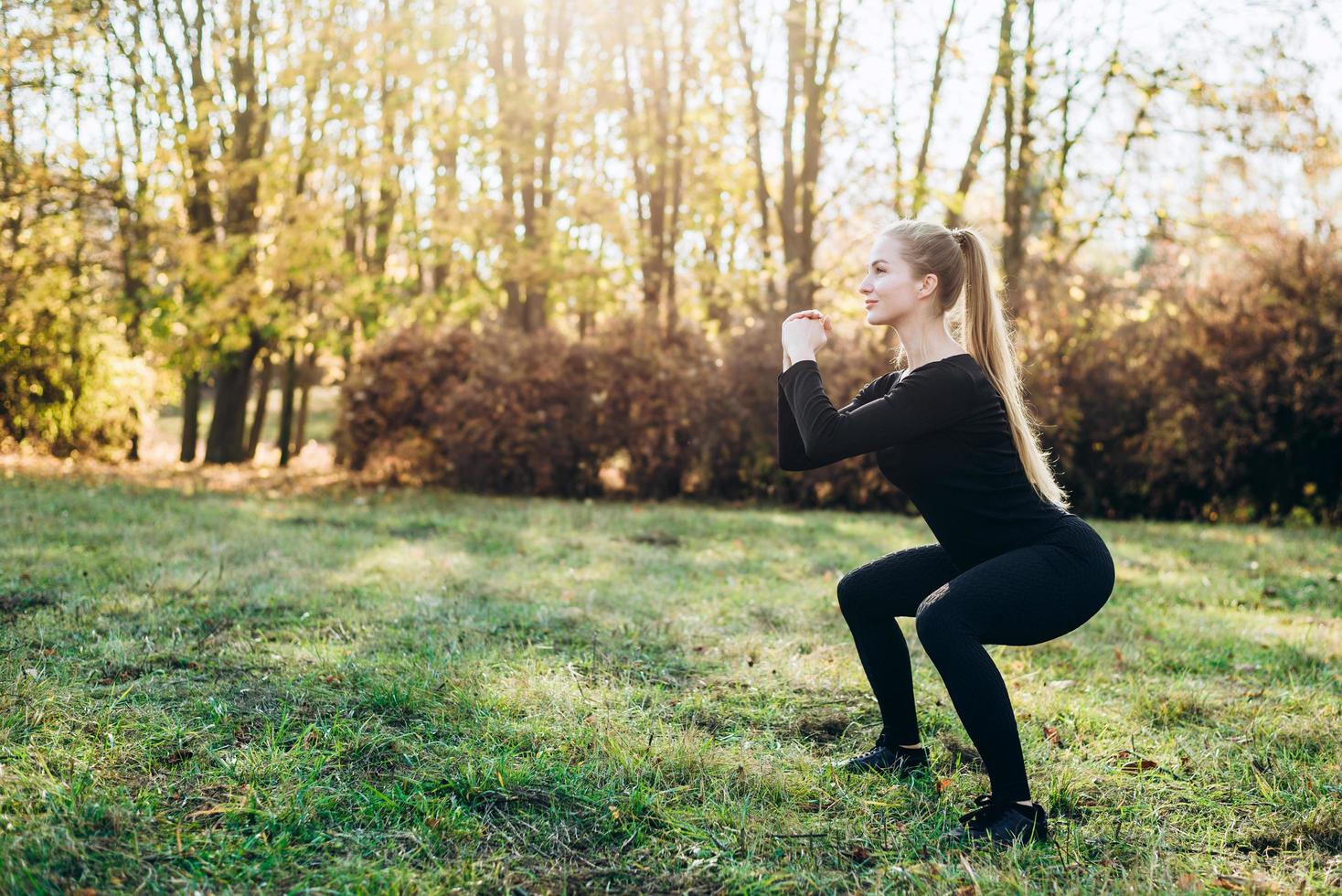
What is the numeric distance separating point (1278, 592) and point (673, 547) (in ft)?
14.7

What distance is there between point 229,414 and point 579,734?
13711mm

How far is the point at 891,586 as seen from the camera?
323 cm

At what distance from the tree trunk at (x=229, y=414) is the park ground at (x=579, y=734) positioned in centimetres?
858

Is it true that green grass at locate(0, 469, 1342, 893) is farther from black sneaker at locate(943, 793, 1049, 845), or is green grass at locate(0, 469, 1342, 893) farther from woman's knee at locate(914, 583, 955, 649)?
woman's knee at locate(914, 583, 955, 649)

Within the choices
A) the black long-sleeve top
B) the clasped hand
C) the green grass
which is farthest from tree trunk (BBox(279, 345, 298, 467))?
the black long-sleeve top

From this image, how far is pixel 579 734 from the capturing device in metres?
3.40

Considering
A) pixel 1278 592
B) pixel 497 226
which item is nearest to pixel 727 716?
pixel 1278 592

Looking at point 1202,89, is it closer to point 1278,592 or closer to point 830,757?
point 1278,592

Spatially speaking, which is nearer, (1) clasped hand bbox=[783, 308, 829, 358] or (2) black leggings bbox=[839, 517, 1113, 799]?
(2) black leggings bbox=[839, 517, 1113, 799]

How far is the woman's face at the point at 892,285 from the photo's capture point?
3098 mm

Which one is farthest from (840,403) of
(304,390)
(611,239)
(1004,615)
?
(304,390)

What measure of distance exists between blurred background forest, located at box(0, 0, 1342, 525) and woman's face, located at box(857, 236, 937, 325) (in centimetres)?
828

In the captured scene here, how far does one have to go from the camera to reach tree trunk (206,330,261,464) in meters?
15.1

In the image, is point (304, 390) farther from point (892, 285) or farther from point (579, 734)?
point (892, 285)
